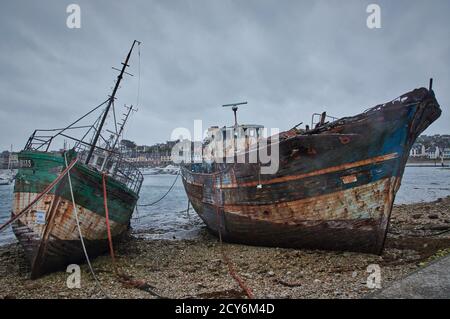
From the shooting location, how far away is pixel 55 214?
25.4 ft

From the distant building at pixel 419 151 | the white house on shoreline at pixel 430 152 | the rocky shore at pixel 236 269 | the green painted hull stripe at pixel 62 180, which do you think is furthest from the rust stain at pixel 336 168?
the distant building at pixel 419 151

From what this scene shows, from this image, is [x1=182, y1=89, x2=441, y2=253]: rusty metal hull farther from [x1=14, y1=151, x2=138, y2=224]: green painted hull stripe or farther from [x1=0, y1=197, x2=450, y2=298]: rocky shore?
[x1=14, y1=151, x2=138, y2=224]: green painted hull stripe

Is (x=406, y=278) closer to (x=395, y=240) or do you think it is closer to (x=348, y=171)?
(x=348, y=171)

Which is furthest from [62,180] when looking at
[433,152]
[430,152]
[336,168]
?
[430,152]

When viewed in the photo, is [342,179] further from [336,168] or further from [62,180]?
[62,180]

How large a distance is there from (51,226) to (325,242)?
774 cm

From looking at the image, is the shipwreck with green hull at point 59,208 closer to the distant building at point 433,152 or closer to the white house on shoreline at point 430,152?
the white house on shoreline at point 430,152

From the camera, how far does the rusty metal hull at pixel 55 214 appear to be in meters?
7.73

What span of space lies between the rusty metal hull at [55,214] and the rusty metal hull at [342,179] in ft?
16.2

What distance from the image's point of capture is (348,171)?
806 centimetres

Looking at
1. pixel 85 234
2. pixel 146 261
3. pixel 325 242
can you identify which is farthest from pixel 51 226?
pixel 325 242

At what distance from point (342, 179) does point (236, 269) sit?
389 centimetres

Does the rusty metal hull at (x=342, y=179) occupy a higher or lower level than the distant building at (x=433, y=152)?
lower

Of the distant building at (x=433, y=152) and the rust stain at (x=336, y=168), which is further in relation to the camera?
the distant building at (x=433, y=152)
